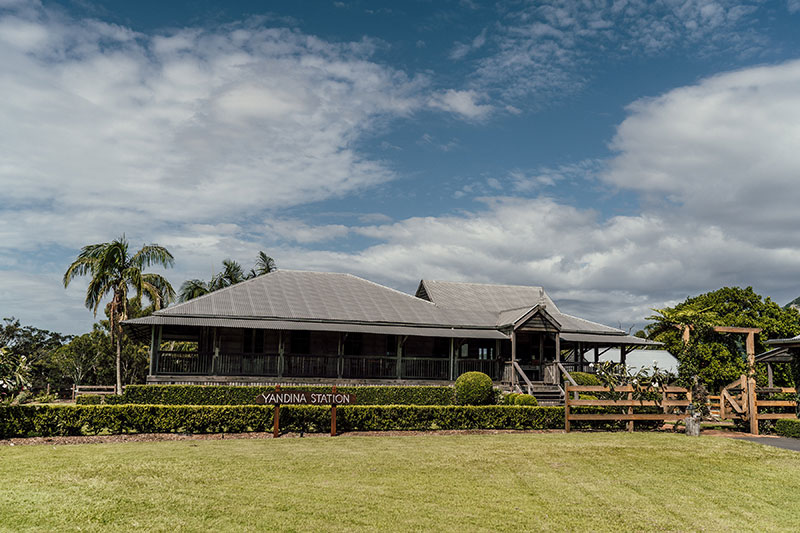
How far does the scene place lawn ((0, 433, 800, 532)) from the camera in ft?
28.6

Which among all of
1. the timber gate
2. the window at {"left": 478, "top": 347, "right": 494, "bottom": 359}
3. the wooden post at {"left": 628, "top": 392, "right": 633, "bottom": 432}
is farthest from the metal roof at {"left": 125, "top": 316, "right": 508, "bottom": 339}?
the timber gate

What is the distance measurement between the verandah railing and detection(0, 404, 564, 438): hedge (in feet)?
22.3

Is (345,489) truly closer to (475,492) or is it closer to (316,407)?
(475,492)

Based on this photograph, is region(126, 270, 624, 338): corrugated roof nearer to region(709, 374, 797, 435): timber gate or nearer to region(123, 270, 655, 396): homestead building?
region(123, 270, 655, 396): homestead building

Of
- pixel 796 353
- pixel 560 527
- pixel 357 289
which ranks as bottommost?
pixel 560 527

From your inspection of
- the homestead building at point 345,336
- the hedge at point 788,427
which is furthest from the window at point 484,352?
the hedge at point 788,427

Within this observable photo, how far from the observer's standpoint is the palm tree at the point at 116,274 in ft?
109

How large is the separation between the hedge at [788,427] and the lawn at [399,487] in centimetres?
309

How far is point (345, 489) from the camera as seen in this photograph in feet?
34.0

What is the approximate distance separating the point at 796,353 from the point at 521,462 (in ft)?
40.0

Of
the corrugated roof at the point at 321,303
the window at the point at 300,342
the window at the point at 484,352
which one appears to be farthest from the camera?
the window at the point at 484,352

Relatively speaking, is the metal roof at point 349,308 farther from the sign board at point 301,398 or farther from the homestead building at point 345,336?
the sign board at point 301,398

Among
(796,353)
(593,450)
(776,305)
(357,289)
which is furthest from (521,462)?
(776,305)

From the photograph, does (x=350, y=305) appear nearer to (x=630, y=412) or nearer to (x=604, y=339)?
(x=604, y=339)
